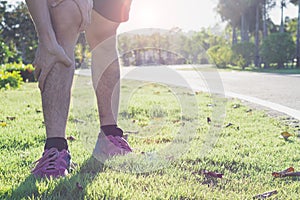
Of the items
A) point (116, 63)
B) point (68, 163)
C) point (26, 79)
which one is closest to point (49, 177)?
point (68, 163)

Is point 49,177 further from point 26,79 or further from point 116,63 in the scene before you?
point 26,79

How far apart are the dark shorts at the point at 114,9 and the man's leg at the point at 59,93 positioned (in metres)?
0.39

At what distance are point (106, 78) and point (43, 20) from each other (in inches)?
25.2

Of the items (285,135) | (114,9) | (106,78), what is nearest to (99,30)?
(114,9)

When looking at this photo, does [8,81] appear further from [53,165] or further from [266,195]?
[266,195]

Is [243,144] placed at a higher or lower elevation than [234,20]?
lower

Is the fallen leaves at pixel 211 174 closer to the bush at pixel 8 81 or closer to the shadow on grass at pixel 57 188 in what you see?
the shadow on grass at pixel 57 188

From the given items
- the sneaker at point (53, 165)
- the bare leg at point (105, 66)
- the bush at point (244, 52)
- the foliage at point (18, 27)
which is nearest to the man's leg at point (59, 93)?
the sneaker at point (53, 165)

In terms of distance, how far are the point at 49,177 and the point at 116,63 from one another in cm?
89

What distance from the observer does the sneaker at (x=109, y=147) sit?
2092 mm

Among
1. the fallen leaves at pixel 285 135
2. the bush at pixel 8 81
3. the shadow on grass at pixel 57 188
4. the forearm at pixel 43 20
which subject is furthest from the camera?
the bush at pixel 8 81

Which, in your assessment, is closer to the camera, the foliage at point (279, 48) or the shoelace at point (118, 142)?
the shoelace at point (118, 142)

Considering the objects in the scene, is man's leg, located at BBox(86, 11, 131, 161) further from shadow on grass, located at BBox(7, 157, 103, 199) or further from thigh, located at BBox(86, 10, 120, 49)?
shadow on grass, located at BBox(7, 157, 103, 199)

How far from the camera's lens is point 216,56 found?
32.2 m
